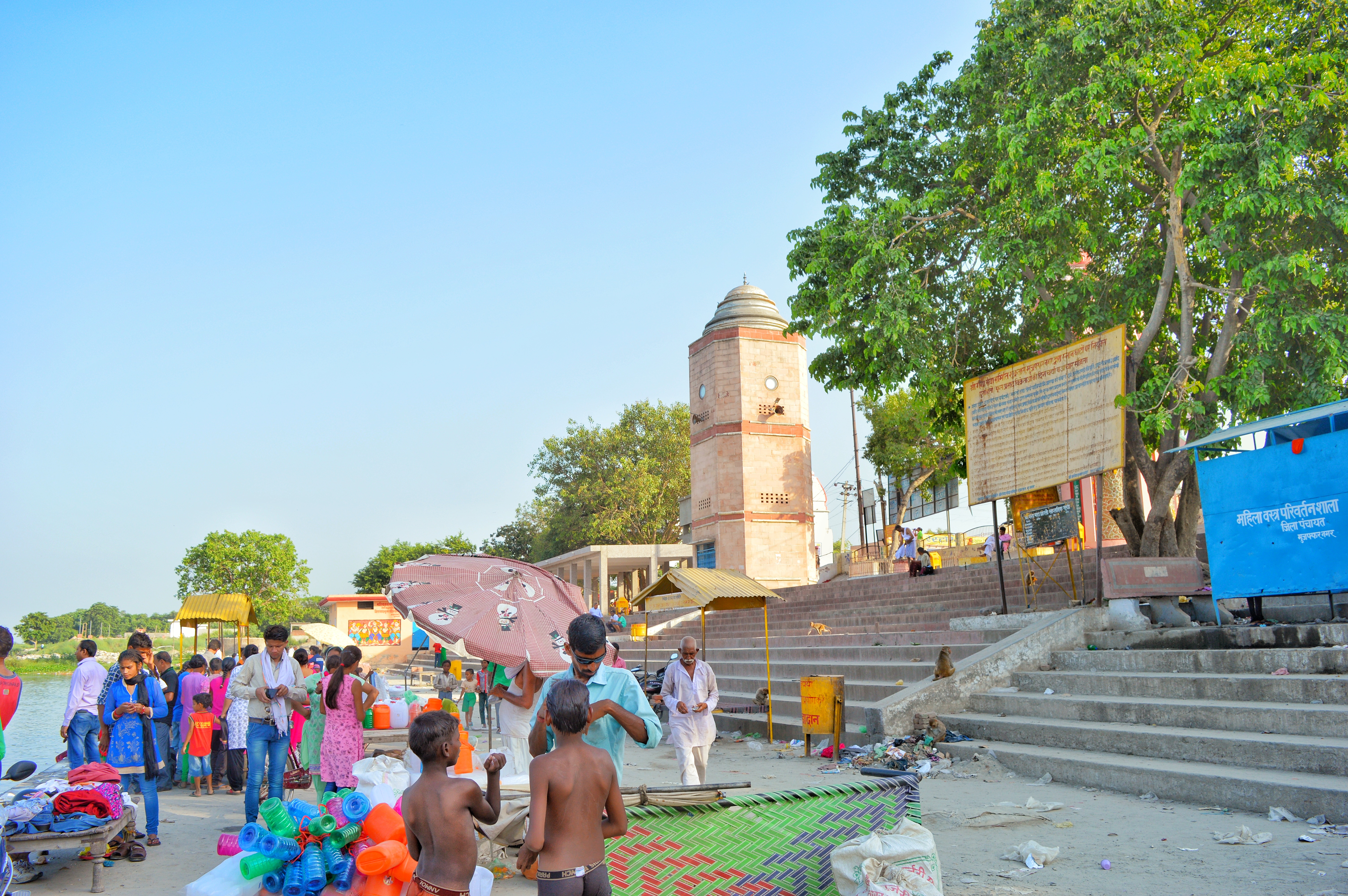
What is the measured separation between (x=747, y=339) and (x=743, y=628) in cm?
1558

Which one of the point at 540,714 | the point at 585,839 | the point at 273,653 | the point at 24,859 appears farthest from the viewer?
the point at 273,653

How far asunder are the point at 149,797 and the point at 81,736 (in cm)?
138

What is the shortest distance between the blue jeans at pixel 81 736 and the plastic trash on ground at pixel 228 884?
3235 millimetres

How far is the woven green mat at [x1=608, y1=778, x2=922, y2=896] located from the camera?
4.35 metres

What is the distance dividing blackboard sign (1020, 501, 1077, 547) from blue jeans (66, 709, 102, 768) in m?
12.4

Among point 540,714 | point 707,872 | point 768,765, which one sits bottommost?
point 768,765

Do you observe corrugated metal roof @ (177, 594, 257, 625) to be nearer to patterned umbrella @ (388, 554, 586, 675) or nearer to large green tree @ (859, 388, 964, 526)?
patterned umbrella @ (388, 554, 586, 675)

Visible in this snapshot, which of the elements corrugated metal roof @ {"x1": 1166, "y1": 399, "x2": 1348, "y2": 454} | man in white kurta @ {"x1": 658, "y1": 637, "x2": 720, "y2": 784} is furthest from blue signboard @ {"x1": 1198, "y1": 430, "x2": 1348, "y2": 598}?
man in white kurta @ {"x1": 658, "y1": 637, "x2": 720, "y2": 784}

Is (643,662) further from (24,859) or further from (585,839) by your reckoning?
(585,839)

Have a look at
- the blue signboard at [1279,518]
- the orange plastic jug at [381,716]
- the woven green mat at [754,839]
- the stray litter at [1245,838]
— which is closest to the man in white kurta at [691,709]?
the orange plastic jug at [381,716]

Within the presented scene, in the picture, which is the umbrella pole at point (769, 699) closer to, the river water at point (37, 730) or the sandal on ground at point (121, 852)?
the sandal on ground at point (121, 852)

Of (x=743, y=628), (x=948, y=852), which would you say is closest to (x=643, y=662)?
(x=743, y=628)

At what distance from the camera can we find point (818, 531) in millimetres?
45312

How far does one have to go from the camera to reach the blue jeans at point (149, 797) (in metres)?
7.86
